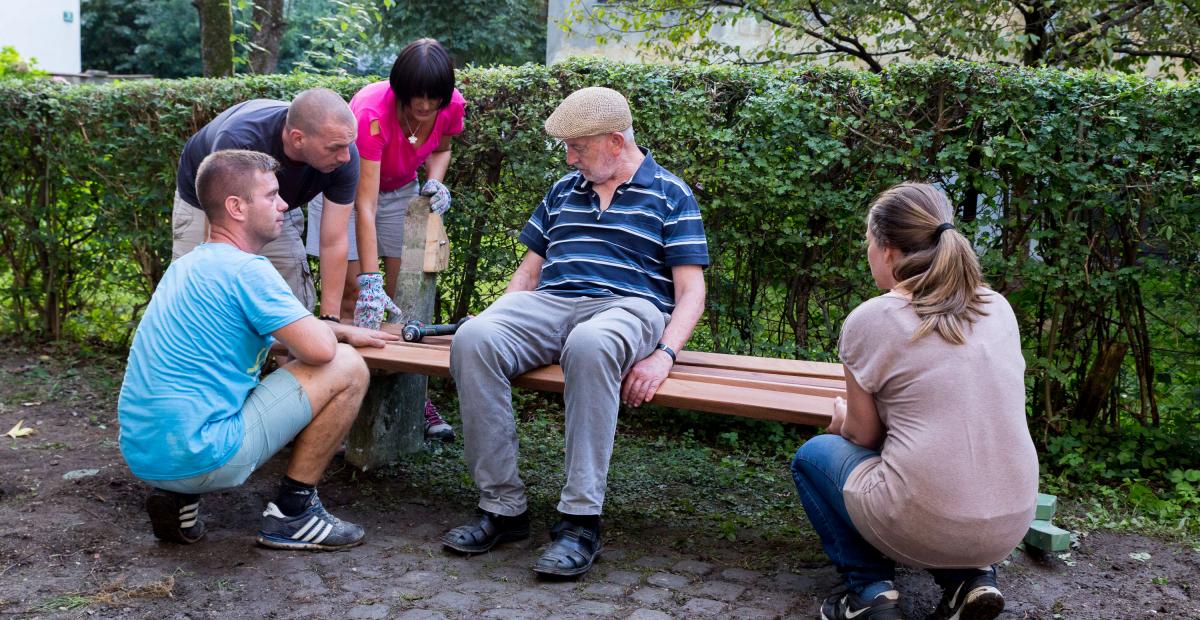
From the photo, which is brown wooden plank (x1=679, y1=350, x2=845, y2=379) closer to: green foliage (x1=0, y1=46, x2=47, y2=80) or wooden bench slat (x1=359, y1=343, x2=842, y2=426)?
wooden bench slat (x1=359, y1=343, x2=842, y2=426)

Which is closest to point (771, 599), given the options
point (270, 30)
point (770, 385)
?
point (770, 385)

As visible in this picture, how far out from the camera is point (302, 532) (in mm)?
3479

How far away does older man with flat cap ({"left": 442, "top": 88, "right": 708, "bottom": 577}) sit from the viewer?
3.30m

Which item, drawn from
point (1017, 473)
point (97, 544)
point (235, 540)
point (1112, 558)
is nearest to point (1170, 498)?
point (1112, 558)

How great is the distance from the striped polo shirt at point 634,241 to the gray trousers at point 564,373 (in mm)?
113

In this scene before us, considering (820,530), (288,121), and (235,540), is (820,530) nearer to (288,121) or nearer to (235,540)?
(235,540)

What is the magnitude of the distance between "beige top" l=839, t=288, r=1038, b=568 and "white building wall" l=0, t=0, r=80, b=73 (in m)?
28.9

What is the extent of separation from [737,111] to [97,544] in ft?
10.0

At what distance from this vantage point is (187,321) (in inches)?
124

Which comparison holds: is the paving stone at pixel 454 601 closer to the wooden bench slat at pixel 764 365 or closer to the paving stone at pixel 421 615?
the paving stone at pixel 421 615

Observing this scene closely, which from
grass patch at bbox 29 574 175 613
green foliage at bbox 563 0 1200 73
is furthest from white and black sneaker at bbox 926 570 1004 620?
green foliage at bbox 563 0 1200 73

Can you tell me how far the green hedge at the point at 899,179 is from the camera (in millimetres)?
4121

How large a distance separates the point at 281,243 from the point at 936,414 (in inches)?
114

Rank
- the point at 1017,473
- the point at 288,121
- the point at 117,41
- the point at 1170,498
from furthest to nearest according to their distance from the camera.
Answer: the point at 117,41
the point at 1170,498
the point at 288,121
the point at 1017,473
